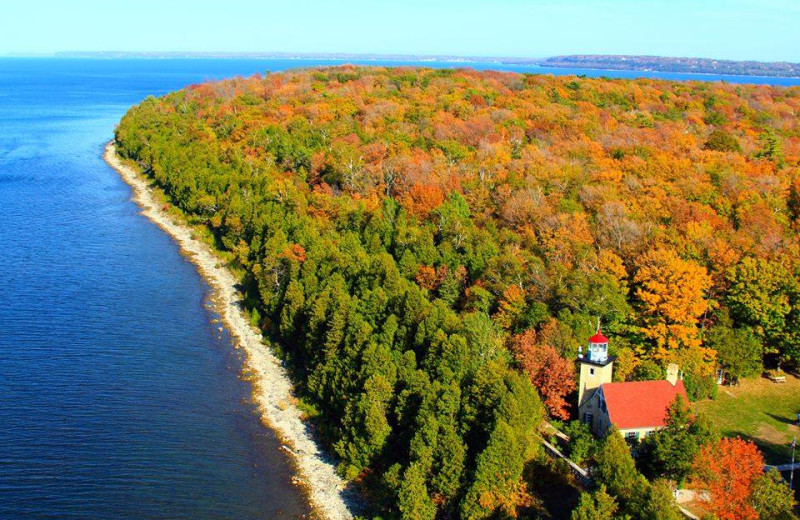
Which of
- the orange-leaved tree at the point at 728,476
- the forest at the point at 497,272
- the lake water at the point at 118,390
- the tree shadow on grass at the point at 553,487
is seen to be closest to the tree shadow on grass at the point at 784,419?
the forest at the point at 497,272

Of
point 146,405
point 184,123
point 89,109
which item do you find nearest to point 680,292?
point 146,405

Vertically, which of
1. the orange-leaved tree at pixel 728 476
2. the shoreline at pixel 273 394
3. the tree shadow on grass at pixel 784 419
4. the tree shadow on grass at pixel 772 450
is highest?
the orange-leaved tree at pixel 728 476

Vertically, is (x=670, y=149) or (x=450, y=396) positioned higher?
(x=670, y=149)

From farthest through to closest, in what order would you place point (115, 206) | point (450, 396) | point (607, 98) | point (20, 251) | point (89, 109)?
point (89, 109), point (607, 98), point (115, 206), point (20, 251), point (450, 396)

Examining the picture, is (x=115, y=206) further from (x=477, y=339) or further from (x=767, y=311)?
(x=767, y=311)

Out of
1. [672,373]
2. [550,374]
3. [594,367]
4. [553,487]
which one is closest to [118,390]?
[550,374]

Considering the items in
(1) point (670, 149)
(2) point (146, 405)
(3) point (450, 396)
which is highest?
(1) point (670, 149)

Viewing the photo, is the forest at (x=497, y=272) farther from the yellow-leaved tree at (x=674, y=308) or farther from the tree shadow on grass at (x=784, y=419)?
the tree shadow on grass at (x=784, y=419)
